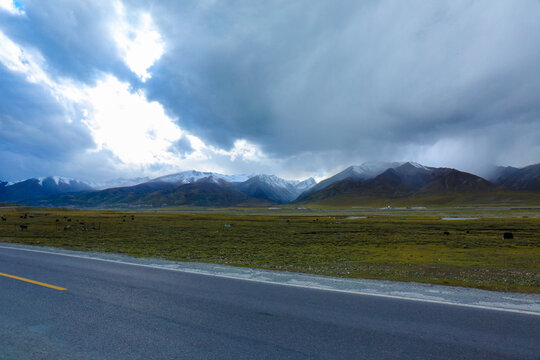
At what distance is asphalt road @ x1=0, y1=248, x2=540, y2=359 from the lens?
573 cm

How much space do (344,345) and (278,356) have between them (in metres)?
1.48

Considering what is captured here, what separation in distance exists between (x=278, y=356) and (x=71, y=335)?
4665 mm

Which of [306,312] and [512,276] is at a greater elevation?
[306,312]

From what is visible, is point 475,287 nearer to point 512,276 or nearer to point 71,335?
point 512,276

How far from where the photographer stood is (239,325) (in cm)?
700

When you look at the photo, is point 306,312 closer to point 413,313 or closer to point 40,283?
point 413,313

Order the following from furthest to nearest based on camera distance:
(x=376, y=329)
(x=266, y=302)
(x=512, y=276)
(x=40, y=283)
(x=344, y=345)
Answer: (x=512, y=276), (x=40, y=283), (x=266, y=302), (x=376, y=329), (x=344, y=345)

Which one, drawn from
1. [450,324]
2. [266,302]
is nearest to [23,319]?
[266,302]

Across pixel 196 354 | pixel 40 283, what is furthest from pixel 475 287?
pixel 40 283

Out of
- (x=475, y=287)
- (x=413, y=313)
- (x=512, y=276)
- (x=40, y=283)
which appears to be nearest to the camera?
(x=413, y=313)

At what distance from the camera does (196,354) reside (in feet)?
18.3

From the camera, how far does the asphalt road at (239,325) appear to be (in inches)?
226

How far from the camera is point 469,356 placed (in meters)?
5.61

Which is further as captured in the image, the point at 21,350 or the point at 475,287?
the point at 475,287
